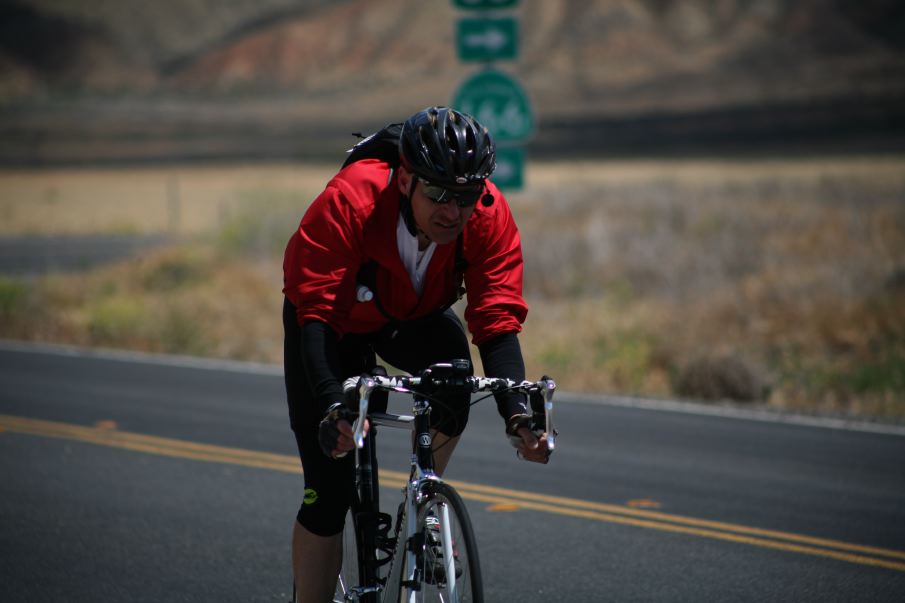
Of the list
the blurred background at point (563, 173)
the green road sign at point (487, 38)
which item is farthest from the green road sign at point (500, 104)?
the blurred background at point (563, 173)

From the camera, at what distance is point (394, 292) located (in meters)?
4.50

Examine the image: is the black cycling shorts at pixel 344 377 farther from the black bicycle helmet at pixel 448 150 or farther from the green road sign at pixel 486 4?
the green road sign at pixel 486 4

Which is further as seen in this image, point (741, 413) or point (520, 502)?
point (741, 413)

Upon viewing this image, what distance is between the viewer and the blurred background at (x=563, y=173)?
1540 cm

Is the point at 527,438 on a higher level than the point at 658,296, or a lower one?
lower

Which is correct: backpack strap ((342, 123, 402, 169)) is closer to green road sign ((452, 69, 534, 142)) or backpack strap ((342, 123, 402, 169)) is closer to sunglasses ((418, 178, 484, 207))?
sunglasses ((418, 178, 484, 207))

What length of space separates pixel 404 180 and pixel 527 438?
2.97 feet

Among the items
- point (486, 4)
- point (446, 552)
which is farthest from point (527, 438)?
point (486, 4)

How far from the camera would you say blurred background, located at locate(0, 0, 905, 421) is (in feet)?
50.5

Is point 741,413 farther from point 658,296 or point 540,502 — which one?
point 658,296

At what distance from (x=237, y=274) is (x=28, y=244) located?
16375mm

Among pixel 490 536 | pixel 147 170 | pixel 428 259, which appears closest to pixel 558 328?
pixel 490 536

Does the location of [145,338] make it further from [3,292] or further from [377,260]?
[377,260]

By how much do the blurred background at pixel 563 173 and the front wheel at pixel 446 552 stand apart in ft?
26.0
